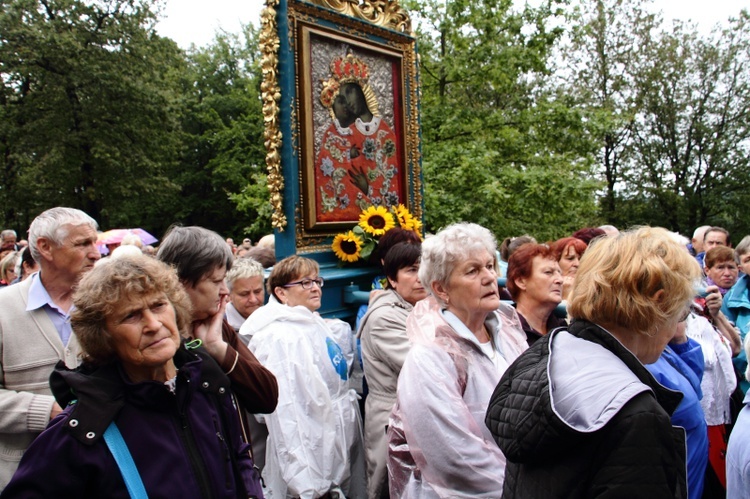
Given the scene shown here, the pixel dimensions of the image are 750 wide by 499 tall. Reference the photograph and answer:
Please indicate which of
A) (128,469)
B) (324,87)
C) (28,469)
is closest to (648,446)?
(128,469)

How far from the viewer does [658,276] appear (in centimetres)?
168

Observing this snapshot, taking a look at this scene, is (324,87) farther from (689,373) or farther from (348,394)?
(689,373)

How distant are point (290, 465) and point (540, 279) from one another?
1.64m

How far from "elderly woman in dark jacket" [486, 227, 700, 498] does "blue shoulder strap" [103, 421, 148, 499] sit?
993 millimetres

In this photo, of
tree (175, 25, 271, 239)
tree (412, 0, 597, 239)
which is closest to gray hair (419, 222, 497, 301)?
tree (412, 0, 597, 239)

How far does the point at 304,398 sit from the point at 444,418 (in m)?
1.28

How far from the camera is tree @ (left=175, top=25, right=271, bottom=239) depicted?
24.5 m

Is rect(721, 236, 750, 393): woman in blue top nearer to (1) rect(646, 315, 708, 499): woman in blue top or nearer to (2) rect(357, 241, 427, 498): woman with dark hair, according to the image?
(1) rect(646, 315, 708, 499): woman in blue top

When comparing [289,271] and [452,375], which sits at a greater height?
[289,271]

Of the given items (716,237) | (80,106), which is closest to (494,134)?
(716,237)

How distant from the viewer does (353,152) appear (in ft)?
18.5

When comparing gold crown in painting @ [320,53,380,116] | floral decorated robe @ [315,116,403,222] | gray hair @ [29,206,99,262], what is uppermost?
gold crown in painting @ [320,53,380,116]

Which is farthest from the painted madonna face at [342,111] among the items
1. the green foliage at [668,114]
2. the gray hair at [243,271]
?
the green foliage at [668,114]

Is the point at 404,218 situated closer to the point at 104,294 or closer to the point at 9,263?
the point at 9,263
